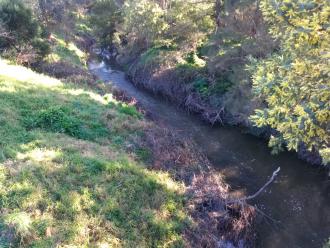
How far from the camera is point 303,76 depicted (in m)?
8.41

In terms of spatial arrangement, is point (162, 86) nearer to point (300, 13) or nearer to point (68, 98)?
point (68, 98)

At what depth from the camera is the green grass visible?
9.34 meters

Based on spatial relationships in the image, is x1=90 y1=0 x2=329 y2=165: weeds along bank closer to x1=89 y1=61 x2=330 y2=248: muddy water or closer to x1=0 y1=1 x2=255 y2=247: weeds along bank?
x1=89 y1=61 x2=330 y2=248: muddy water

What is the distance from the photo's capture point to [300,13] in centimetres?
843

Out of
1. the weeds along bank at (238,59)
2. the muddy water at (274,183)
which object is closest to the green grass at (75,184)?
the muddy water at (274,183)

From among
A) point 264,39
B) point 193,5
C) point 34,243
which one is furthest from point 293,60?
point 193,5

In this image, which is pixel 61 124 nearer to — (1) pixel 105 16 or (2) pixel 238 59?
(2) pixel 238 59

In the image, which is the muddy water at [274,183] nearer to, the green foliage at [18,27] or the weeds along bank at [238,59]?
the weeds along bank at [238,59]

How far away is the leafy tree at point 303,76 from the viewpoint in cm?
773

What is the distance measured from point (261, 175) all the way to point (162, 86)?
13498 mm

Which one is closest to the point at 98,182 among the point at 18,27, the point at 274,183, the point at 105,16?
the point at 274,183

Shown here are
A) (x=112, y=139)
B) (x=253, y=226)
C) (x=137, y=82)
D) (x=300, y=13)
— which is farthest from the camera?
(x=137, y=82)

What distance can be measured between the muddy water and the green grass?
11.8ft

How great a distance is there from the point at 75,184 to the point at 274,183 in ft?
28.9
